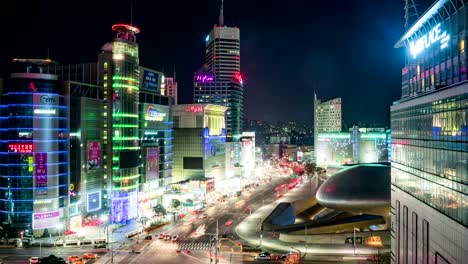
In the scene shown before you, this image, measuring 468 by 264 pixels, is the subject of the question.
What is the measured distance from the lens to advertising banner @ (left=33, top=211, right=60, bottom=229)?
326ft

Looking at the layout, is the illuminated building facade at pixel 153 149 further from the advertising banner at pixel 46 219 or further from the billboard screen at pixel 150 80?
the advertising banner at pixel 46 219

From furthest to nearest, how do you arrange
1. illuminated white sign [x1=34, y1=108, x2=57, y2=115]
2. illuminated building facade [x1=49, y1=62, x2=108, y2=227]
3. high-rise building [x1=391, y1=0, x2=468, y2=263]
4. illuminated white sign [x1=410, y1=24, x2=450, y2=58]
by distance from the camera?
illuminated building facade [x1=49, y1=62, x2=108, y2=227] < illuminated white sign [x1=34, y1=108, x2=57, y2=115] < illuminated white sign [x1=410, y1=24, x2=450, y2=58] < high-rise building [x1=391, y1=0, x2=468, y2=263]

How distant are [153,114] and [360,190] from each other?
231 ft

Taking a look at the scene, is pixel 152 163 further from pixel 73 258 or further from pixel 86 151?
pixel 73 258

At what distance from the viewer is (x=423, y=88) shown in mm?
59219

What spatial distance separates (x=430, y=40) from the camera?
55.1 metres

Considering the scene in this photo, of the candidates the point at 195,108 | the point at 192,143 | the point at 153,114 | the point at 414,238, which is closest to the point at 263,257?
the point at 414,238

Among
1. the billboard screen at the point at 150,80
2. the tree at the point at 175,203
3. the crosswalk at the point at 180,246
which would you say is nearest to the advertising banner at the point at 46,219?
the crosswalk at the point at 180,246

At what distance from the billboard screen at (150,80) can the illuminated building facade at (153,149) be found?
1189 millimetres

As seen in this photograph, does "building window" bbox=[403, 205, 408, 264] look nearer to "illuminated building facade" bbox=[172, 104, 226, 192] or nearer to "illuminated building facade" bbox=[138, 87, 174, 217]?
"illuminated building facade" bbox=[138, 87, 174, 217]

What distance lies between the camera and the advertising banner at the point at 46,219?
99.2 meters

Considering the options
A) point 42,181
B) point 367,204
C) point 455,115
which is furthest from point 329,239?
point 42,181

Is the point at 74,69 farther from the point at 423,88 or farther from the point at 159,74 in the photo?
the point at 423,88

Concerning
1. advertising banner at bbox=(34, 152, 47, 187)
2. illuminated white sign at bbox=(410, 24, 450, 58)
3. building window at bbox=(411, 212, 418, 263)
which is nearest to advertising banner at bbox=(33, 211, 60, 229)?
advertising banner at bbox=(34, 152, 47, 187)
